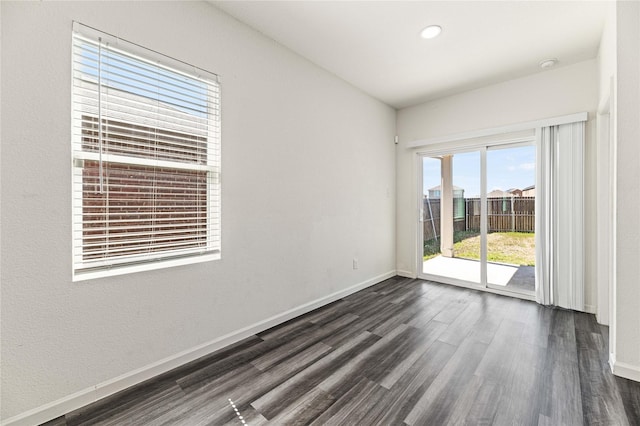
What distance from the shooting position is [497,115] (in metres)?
3.53

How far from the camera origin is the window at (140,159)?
1653mm

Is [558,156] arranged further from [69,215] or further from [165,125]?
[69,215]

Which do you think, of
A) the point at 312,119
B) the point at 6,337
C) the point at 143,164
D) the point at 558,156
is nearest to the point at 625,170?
the point at 558,156

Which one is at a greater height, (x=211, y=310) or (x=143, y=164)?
(x=143, y=164)

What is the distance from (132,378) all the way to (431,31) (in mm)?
3702

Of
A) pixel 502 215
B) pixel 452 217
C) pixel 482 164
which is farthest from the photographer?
pixel 452 217

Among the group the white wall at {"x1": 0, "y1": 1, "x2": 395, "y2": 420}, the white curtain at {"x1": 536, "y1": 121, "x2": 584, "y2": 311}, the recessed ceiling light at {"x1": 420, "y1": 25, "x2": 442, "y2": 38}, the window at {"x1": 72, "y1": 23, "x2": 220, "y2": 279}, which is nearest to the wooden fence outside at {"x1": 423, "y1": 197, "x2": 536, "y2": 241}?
the white curtain at {"x1": 536, "y1": 121, "x2": 584, "y2": 311}

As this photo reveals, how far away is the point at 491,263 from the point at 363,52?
3.31 metres

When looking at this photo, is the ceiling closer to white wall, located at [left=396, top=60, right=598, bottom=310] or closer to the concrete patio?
white wall, located at [left=396, top=60, right=598, bottom=310]

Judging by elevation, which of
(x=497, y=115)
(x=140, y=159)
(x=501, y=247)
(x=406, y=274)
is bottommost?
(x=406, y=274)

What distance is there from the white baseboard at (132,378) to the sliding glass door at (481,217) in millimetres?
2638

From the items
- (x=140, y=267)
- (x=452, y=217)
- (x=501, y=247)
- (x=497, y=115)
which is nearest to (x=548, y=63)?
(x=497, y=115)

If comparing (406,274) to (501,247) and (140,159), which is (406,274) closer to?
(501,247)

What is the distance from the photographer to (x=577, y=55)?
2867 mm
